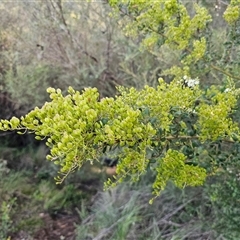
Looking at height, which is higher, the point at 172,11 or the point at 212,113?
the point at 172,11

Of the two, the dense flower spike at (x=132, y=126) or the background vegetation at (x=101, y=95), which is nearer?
the dense flower spike at (x=132, y=126)

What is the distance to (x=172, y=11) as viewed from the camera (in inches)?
83.2

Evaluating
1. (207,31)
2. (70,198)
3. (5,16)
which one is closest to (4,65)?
(5,16)

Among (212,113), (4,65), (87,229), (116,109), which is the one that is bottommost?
(87,229)

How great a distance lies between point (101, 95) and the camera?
14.1ft

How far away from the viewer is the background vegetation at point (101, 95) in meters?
3.30

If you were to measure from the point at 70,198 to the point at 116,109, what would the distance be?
3333 millimetres

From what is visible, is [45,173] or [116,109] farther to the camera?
[45,173]

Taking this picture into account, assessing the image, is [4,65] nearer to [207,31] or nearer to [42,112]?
[207,31]

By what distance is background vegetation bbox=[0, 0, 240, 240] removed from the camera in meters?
3.30

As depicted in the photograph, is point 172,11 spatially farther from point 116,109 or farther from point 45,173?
point 45,173

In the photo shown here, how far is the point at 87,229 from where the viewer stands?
12.5 ft

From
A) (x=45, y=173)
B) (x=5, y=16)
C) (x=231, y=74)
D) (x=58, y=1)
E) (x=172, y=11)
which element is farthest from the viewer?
(x=45, y=173)

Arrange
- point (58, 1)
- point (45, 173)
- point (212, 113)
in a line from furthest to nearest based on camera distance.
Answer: point (45, 173)
point (58, 1)
point (212, 113)
